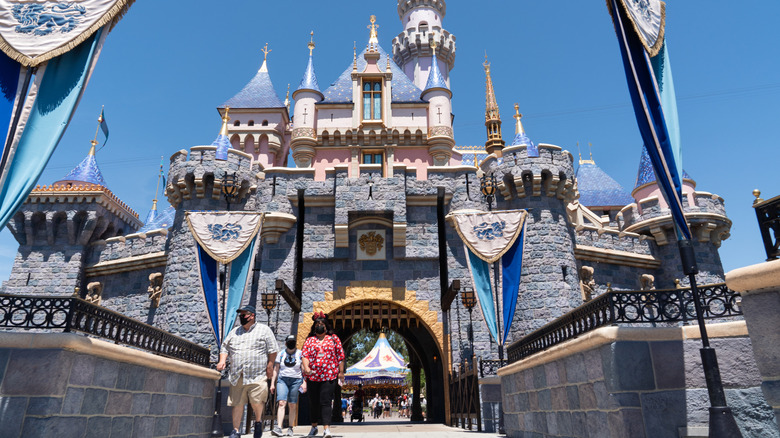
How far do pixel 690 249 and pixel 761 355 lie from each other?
128 centimetres

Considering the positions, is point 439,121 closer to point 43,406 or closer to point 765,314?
point 765,314

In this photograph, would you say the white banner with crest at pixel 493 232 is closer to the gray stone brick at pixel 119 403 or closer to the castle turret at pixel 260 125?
the gray stone brick at pixel 119 403

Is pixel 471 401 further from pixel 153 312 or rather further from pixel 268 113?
pixel 268 113

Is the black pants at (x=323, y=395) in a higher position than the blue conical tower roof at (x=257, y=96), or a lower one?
lower

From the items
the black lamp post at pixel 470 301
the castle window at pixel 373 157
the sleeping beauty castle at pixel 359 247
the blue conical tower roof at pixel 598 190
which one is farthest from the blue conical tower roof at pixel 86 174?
the blue conical tower roof at pixel 598 190

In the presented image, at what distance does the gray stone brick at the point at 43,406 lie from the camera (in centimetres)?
431

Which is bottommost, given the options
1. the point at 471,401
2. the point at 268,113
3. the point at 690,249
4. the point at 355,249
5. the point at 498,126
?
the point at 471,401

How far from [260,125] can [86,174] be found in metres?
7.68

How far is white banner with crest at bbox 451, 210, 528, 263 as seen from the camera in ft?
35.6

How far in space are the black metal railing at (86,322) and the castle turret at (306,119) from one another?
13.8m

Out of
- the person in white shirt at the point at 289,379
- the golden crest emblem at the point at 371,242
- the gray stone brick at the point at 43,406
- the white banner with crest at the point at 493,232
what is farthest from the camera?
the golden crest emblem at the point at 371,242

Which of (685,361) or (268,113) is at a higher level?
(268,113)

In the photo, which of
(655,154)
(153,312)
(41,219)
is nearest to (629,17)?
(655,154)

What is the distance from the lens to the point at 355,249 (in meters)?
14.4
